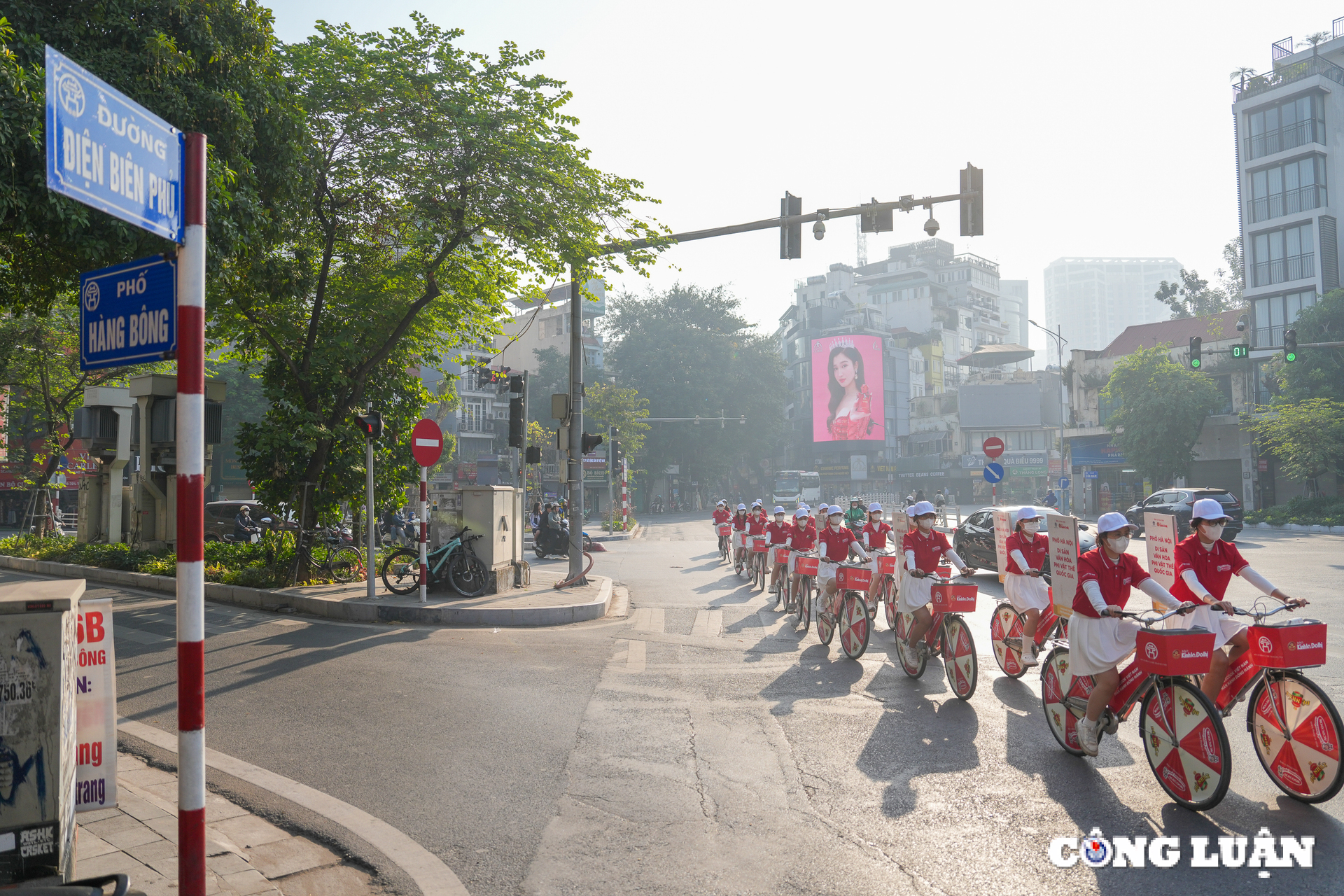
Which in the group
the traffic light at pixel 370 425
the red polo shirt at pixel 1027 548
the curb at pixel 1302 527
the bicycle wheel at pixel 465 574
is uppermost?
the traffic light at pixel 370 425

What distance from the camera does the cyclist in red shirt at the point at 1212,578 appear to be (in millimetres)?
5223

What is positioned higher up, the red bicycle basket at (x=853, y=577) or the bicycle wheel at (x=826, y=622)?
the red bicycle basket at (x=853, y=577)

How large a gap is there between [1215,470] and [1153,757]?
4582 centimetres

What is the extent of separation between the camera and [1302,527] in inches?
1231

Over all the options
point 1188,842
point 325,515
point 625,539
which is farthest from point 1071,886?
point 625,539

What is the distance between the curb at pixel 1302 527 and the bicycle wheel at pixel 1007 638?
25684 millimetres

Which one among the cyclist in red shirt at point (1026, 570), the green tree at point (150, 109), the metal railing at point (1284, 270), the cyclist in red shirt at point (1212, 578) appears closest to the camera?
the cyclist in red shirt at point (1212, 578)

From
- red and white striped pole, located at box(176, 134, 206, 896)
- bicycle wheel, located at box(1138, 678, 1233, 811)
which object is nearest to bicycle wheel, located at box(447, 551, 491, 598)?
bicycle wheel, located at box(1138, 678, 1233, 811)

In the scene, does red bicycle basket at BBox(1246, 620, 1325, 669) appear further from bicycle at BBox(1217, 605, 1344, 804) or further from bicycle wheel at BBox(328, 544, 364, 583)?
bicycle wheel at BBox(328, 544, 364, 583)

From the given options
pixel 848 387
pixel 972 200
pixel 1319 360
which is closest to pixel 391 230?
pixel 972 200

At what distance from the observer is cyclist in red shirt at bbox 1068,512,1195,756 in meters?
5.31

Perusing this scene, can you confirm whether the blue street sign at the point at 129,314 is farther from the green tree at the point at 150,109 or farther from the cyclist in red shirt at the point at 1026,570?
the cyclist in red shirt at the point at 1026,570

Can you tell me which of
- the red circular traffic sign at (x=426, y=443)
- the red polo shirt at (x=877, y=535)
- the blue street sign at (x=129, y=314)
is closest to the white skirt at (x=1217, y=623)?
the blue street sign at (x=129, y=314)

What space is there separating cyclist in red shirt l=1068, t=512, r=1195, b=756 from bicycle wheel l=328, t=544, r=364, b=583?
1210 cm
